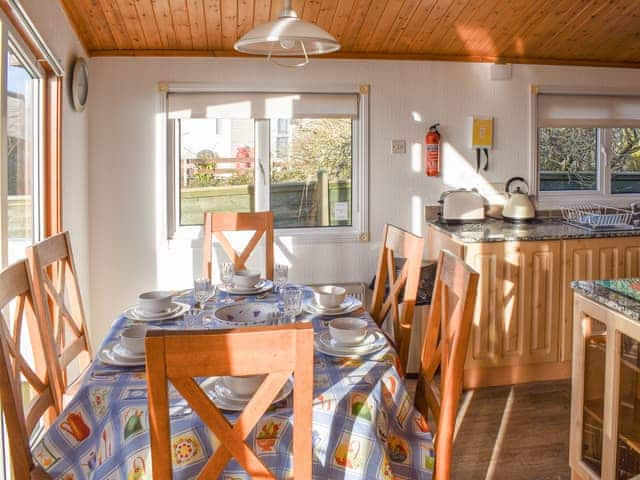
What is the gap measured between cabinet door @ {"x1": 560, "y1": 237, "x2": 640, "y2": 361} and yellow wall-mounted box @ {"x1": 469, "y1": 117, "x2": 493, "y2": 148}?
911 millimetres

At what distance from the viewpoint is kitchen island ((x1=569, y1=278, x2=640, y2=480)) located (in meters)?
1.93

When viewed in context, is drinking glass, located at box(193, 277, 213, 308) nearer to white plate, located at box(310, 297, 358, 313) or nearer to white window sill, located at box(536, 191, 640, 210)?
white plate, located at box(310, 297, 358, 313)

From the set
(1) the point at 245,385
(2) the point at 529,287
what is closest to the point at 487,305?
(2) the point at 529,287

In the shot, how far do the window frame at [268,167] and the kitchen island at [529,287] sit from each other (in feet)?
2.17

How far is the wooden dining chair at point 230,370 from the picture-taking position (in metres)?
1.10

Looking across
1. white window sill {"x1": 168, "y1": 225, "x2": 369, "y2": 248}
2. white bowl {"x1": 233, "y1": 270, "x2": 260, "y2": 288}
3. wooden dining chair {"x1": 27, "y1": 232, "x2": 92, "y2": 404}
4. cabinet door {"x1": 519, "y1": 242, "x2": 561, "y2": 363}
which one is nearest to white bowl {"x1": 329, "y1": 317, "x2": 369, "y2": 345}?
white bowl {"x1": 233, "y1": 270, "x2": 260, "y2": 288}

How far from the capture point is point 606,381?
203cm

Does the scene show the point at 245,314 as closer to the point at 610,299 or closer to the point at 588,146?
the point at 610,299

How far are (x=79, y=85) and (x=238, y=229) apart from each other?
1.16m

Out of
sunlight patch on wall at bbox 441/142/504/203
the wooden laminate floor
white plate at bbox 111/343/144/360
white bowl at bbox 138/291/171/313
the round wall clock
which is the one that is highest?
the round wall clock

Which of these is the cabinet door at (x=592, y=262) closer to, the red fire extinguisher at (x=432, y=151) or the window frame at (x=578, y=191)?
the window frame at (x=578, y=191)

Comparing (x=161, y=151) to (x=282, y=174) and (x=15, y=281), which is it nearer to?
(x=282, y=174)

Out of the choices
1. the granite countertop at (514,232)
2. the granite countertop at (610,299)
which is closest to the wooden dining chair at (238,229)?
the granite countertop at (514,232)

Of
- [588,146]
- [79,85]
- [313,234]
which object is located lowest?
[313,234]
